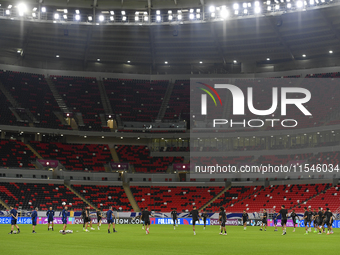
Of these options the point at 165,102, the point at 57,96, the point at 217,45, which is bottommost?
the point at 165,102

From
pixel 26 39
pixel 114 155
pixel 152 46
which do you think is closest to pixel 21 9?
pixel 26 39

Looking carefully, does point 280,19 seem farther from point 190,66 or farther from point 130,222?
point 130,222

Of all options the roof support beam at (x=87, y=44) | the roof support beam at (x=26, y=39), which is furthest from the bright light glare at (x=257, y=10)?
the roof support beam at (x=26, y=39)

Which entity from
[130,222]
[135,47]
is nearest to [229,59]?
[135,47]

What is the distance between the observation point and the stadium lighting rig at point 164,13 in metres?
54.9

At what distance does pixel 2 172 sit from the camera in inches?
2425

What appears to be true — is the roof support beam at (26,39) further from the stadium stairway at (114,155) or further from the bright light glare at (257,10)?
the bright light glare at (257,10)

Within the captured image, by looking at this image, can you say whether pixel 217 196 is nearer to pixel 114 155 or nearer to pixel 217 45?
pixel 114 155

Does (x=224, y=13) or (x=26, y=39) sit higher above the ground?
(x=26, y=39)

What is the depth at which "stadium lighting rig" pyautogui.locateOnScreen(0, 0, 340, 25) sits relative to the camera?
5491cm

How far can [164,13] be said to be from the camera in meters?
60.7

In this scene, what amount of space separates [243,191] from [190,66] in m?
25.3

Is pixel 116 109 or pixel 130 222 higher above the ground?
pixel 116 109

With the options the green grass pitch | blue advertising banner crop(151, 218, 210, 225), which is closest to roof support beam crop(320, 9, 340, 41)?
blue advertising banner crop(151, 218, 210, 225)
